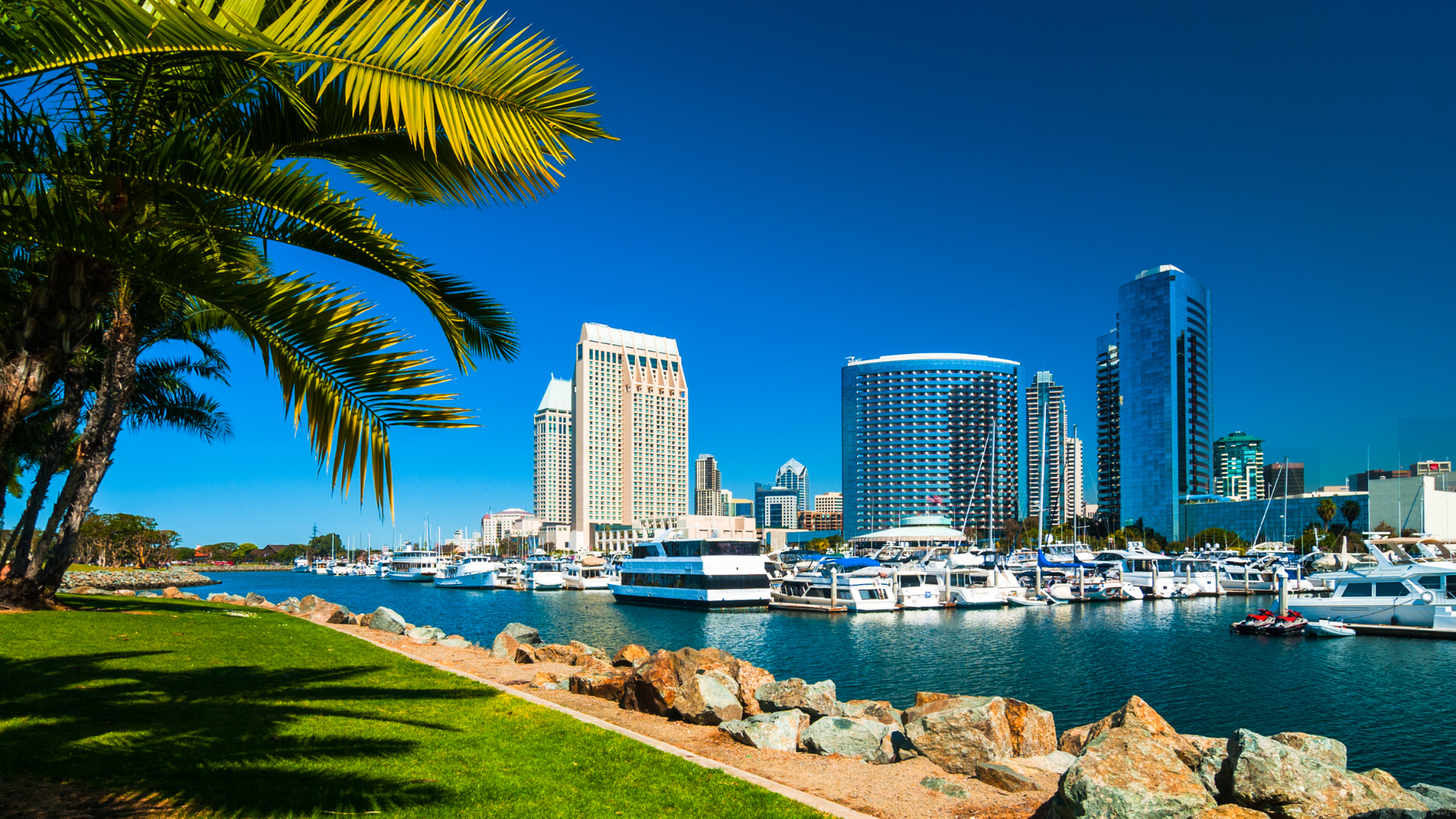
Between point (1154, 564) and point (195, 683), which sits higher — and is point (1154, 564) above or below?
below

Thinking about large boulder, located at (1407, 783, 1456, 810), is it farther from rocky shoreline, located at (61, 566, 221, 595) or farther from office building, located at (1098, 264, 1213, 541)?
office building, located at (1098, 264, 1213, 541)

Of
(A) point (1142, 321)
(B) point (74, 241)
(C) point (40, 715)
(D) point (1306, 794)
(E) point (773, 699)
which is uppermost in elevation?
(A) point (1142, 321)

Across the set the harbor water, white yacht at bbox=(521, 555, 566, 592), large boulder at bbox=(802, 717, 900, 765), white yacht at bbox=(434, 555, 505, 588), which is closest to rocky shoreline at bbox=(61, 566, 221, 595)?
the harbor water

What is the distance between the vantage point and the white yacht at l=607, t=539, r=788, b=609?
60.5m

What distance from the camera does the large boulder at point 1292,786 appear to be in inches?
355

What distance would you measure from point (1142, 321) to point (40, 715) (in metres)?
208

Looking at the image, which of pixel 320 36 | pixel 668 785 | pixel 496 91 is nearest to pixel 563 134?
pixel 496 91

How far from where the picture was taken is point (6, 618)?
59.6ft

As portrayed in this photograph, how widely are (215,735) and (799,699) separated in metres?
Answer: 10.4

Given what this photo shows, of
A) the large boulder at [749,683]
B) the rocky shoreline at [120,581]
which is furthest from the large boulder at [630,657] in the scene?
the rocky shoreline at [120,581]

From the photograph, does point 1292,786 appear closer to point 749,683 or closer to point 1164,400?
point 749,683

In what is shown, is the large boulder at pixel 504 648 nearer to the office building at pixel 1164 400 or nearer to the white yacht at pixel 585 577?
the white yacht at pixel 585 577

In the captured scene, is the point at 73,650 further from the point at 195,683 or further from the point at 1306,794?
the point at 1306,794

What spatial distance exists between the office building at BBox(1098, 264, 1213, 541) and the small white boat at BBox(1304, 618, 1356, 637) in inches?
5838
